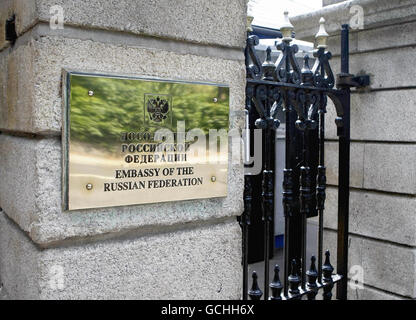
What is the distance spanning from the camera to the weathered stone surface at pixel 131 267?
170 cm

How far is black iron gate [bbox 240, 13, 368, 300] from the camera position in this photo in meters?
2.52

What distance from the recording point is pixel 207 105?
2.03m

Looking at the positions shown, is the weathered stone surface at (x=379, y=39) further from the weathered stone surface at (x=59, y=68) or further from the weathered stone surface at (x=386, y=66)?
the weathered stone surface at (x=59, y=68)

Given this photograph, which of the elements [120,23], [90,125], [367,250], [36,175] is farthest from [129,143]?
[367,250]

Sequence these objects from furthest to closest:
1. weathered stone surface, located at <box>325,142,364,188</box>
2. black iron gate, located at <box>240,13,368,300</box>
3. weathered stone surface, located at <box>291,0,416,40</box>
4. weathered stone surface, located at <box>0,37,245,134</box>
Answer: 1. weathered stone surface, located at <box>325,142,364,188</box>
2. weathered stone surface, located at <box>291,0,416,40</box>
3. black iron gate, located at <box>240,13,368,300</box>
4. weathered stone surface, located at <box>0,37,245,134</box>

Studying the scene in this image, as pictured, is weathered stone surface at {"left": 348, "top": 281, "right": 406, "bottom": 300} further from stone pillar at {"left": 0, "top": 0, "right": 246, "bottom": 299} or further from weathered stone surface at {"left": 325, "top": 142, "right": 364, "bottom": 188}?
stone pillar at {"left": 0, "top": 0, "right": 246, "bottom": 299}

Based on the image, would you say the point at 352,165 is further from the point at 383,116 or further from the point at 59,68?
the point at 59,68

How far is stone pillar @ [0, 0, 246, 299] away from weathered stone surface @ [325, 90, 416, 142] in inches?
59.9

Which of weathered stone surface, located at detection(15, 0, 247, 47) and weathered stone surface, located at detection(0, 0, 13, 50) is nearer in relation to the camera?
weathered stone surface, located at detection(15, 0, 247, 47)

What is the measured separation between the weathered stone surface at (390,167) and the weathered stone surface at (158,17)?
1.62 meters

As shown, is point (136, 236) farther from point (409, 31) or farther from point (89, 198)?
point (409, 31)

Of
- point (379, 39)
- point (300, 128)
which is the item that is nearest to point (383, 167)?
point (300, 128)

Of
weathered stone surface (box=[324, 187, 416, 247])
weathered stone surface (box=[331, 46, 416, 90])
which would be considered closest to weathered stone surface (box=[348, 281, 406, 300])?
weathered stone surface (box=[324, 187, 416, 247])

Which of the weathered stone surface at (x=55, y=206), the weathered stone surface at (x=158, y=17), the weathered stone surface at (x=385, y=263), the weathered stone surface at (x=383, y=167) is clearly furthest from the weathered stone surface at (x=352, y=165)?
the weathered stone surface at (x=158, y=17)
